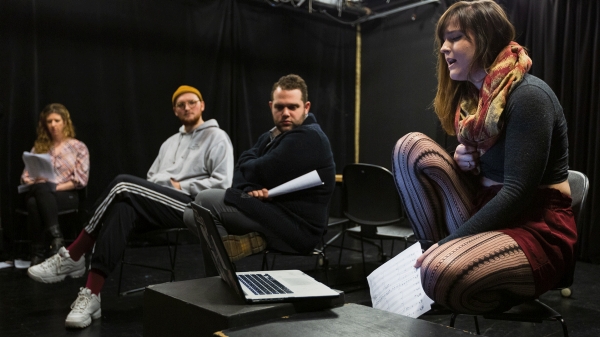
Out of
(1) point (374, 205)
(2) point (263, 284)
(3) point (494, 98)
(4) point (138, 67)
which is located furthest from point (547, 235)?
(4) point (138, 67)

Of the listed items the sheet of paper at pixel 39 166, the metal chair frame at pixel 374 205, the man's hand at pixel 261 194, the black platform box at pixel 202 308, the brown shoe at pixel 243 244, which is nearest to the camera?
the black platform box at pixel 202 308

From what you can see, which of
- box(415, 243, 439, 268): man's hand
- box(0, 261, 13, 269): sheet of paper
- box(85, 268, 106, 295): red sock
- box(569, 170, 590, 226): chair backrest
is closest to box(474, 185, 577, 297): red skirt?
box(415, 243, 439, 268): man's hand

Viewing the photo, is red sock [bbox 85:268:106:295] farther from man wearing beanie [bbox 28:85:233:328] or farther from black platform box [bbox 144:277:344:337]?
black platform box [bbox 144:277:344:337]

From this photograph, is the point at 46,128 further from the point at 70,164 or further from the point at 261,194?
the point at 261,194

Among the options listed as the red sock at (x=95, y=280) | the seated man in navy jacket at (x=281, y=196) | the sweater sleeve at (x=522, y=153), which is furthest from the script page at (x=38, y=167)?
the sweater sleeve at (x=522, y=153)

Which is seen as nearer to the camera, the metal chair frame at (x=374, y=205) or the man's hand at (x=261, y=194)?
the man's hand at (x=261, y=194)

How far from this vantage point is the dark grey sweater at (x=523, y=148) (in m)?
1.14

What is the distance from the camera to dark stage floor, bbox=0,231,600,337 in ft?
7.63

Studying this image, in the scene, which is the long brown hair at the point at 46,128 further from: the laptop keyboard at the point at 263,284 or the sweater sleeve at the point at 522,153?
the sweater sleeve at the point at 522,153

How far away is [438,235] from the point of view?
4.48 feet

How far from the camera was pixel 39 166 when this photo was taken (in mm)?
3742

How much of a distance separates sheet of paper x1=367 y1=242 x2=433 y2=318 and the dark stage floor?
3.78 feet

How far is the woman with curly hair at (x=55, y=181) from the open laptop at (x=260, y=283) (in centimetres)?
289

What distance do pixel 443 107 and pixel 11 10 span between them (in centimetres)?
395
